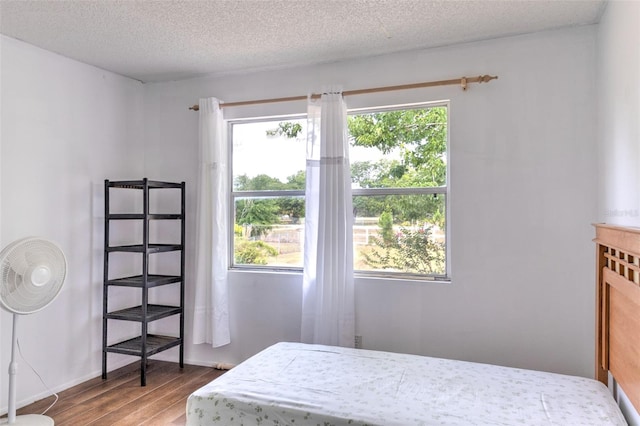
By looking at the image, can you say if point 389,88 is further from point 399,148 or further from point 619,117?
point 619,117

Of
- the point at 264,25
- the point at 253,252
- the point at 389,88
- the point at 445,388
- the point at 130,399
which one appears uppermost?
the point at 264,25

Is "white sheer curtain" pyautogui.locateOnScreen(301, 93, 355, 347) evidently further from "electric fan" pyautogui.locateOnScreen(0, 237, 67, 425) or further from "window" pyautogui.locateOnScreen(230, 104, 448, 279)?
"electric fan" pyautogui.locateOnScreen(0, 237, 67, 425)

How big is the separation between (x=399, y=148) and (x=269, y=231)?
4.00 ft

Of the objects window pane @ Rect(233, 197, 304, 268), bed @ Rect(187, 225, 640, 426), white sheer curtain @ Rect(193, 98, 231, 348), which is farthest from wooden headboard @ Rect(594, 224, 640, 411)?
white sheer curtain @ Rect(193, 98, 231, 348)

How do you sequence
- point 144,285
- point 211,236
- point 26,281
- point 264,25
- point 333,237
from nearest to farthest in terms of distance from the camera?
point 26,281
point 264,25
point 333,237
point 144,285
point 211,236

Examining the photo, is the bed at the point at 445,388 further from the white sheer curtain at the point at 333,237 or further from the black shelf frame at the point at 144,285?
the black shelf frame at the point at 144,285

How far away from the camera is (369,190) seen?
10.4ft

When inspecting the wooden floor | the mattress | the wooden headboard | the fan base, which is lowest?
the wooden floor

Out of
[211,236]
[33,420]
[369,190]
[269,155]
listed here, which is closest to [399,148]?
[369,190]

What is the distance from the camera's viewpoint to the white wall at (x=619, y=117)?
6.09ft

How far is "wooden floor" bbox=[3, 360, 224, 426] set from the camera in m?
2.65

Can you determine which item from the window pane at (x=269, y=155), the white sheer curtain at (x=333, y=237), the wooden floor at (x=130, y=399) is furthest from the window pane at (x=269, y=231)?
the wooden floor at (x=130, y=399)

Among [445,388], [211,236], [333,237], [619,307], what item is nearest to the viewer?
[619,307]

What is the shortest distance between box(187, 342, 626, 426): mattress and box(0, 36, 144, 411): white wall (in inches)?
61.5
